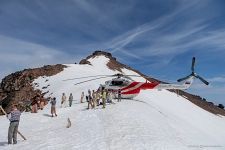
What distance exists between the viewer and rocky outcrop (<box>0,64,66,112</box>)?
63.2 m

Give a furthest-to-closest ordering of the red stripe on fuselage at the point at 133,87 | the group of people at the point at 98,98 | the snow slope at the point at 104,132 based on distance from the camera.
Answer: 1. the red stripe on fuselage at the point at 133,87
2. the group of people at the point at 98,98
3. the snow slope at the point at 104,132

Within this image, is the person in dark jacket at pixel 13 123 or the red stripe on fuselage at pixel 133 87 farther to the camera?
the red stripe on fuselage at pixel 133 87

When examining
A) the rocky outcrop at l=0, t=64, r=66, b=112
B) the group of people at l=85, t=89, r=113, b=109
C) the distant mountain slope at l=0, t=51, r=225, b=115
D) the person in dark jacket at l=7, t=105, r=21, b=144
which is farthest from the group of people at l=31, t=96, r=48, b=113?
the rocky outcrop at l=0, t=64, r=66, b=112

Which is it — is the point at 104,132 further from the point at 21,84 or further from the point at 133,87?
the point at 21,84

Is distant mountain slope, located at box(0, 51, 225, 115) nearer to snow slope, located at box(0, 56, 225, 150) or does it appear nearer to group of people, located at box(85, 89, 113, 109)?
group of people, located at box(85, 89, 113, 109)

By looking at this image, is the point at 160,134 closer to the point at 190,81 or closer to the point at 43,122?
the point at 43,122

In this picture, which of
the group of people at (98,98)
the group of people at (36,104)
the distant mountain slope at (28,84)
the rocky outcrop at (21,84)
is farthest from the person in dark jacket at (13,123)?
the rocky outcrop at (21,84)

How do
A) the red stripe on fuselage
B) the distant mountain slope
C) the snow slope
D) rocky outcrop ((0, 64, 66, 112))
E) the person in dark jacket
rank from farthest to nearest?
rocky outcrop ((0, 64, 66, 112))
the distant mountain slope
the red stripe on fuselage
the person in dark jacket
the snow slope

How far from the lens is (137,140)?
2384 centimetres

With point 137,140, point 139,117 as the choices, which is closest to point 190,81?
point 139,117

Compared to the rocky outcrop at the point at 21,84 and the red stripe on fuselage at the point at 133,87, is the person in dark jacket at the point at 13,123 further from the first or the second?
the rocky outcrop at the point at 21,84

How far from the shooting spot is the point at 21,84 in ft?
233

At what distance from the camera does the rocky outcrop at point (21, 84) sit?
63250 millimetres

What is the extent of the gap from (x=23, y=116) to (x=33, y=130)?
7.21 m
